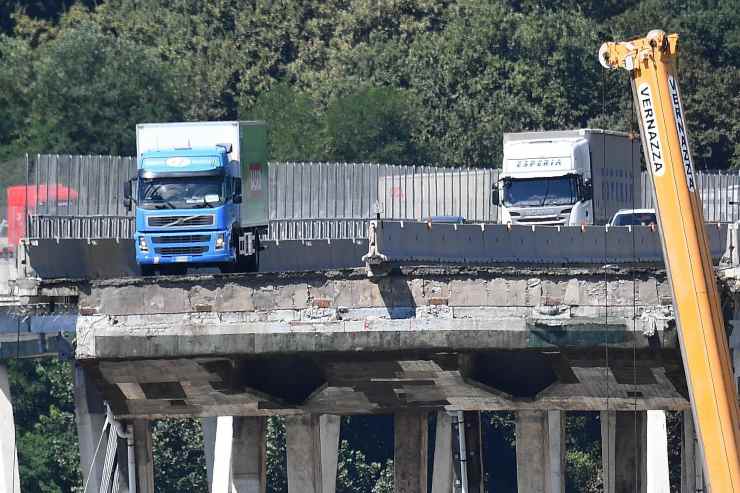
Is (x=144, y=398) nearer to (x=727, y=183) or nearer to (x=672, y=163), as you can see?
(x=672, y=163)

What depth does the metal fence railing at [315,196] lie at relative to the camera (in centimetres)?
5847

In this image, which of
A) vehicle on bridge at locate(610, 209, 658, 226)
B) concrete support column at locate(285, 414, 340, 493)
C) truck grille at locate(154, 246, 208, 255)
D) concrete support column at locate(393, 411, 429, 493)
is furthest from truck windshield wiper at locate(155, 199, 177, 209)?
vehicle on bridge at locate(610, 209, 658, 226)

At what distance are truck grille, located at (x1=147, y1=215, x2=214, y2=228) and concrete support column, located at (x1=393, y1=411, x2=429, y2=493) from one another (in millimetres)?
6818

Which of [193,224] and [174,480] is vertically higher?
[193,224]

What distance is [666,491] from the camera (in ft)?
185

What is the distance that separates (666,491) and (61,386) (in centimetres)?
4969

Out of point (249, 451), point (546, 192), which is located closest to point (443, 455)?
point (249, 451)

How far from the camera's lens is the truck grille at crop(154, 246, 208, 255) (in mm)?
50969

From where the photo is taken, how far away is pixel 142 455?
4828 centimetres

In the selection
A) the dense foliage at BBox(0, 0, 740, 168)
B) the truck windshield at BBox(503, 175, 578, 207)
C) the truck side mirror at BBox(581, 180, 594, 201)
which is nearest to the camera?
the truck windshield at BBox(503, 175, 578, 207)

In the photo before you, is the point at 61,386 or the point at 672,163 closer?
the point at 672,163

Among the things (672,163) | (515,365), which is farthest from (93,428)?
(672,163)

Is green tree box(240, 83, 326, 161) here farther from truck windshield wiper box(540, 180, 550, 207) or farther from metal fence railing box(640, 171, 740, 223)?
truck windshield wiper box(540, 180, 550, 207)

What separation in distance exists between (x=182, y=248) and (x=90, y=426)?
4735 millimetres
